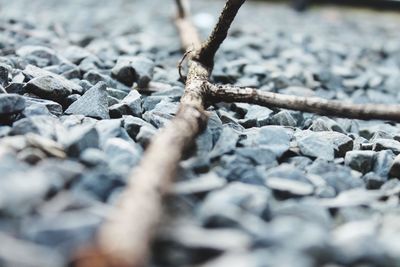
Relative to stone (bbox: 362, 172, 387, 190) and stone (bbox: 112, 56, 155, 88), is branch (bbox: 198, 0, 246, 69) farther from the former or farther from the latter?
stone (bbox: 362, 172, 387, 190)

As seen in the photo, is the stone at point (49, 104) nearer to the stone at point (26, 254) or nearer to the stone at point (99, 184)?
the stone at point (99, 184)

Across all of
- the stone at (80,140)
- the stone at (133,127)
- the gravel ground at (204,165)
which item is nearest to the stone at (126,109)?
the gravel ground at (204,165)

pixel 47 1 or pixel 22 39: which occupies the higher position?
pixel 47 1

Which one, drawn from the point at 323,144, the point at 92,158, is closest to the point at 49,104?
the point at 92,158

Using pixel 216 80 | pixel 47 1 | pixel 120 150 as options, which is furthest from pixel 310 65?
pixel 47 1

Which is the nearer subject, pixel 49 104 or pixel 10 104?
pixel 10 104

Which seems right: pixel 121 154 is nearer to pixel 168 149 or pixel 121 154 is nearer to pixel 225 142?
pixel 168 149

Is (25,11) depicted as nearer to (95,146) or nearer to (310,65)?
(310,65)
